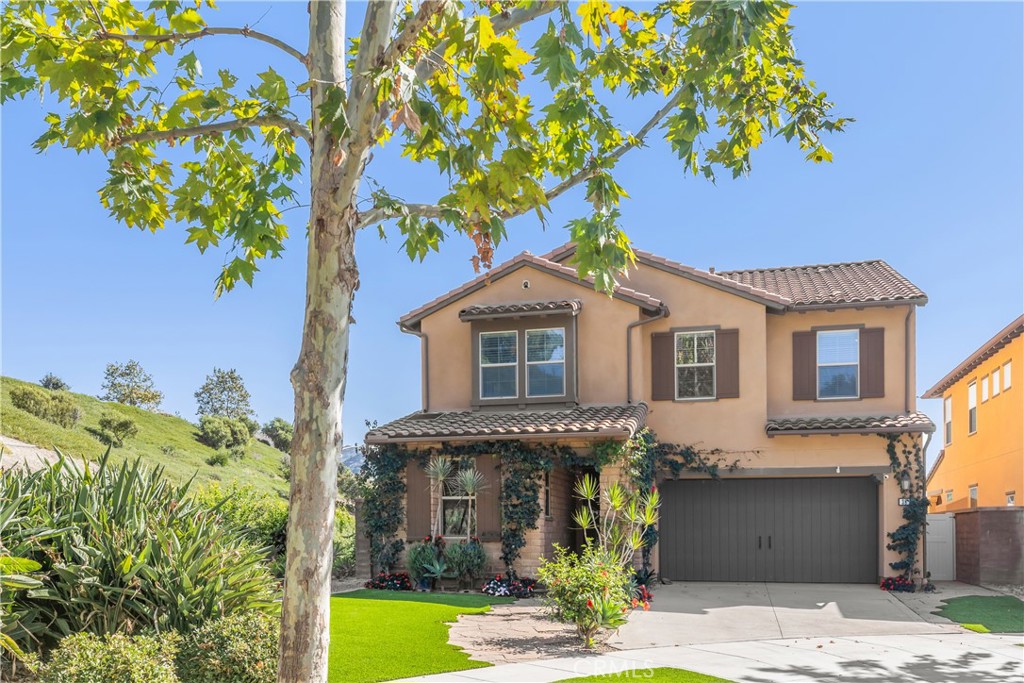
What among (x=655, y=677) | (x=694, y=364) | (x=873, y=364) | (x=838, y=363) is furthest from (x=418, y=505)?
(x=873, y=364)

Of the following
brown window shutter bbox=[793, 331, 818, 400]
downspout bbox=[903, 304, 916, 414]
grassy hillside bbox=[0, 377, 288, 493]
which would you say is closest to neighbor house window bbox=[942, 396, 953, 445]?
downspout bbox=[903, 304, 916, 414]

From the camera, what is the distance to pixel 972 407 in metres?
26.7

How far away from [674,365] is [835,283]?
4.62m

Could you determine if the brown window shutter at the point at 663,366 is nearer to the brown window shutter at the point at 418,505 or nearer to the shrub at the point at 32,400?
the brown window shutter at the point at 418,505

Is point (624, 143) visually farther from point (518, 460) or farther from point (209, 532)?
point (518, 460)

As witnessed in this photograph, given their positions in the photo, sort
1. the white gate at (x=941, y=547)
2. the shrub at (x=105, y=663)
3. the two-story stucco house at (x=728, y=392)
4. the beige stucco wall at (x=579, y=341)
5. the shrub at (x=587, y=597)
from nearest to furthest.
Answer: the shrub at (x=105, y=663)
the shrub at (x=587, y=597)
the two-story stucco house at (x=728, y=392)
the beige stucco wall at (x=579, y=341)
the white gate at (x=941, y=547)

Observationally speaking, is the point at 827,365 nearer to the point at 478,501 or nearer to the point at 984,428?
the point at 478,501

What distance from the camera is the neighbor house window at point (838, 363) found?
18.9m

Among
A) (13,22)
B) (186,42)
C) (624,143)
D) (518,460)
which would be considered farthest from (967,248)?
(13,22)

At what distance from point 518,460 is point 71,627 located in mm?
10459

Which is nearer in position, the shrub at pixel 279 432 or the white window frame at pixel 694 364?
the white window frame at pixel 694 364

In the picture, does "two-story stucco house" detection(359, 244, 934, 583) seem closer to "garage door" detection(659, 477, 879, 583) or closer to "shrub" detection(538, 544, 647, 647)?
"garage door" detection(659, 477, 879, 583)

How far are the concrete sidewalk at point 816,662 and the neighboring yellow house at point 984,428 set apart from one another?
464 inches

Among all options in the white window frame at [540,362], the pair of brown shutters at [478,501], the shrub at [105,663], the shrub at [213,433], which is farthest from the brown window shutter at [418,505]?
the shrub at [213,433]
